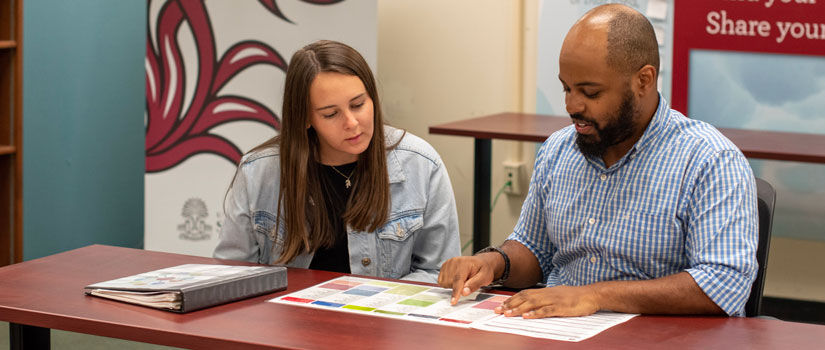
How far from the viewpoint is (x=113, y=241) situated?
4.83 meters

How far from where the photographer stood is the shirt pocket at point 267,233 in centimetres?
238

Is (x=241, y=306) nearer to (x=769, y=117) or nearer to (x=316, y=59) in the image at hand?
(x=316, y=59)

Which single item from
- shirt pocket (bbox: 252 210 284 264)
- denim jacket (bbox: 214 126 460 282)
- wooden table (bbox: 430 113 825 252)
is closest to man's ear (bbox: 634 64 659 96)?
denim jacket (bbox: 214 126 460 282)

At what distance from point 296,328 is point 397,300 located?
0.26m

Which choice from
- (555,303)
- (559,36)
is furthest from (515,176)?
(555,303)

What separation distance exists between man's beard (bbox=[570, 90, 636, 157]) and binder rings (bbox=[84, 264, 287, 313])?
2.22ft

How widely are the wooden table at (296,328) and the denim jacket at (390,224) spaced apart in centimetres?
35

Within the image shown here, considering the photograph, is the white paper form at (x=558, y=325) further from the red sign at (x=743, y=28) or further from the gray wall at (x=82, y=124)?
the gray wall at (x=82, y=124)

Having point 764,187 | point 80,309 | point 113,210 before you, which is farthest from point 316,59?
point 113,210

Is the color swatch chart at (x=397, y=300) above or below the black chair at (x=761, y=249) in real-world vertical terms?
below

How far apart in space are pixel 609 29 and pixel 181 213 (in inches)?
109

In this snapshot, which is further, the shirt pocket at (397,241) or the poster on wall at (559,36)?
the poster on wall at (559,36)

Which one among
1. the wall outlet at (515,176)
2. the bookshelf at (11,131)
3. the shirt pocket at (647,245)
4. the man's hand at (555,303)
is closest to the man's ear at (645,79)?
the shirt pocket at (647,245)

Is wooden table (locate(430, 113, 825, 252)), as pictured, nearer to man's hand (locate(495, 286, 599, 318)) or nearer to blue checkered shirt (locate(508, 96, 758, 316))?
blue checkered shirt (locate(508, 96, 758, 316))
